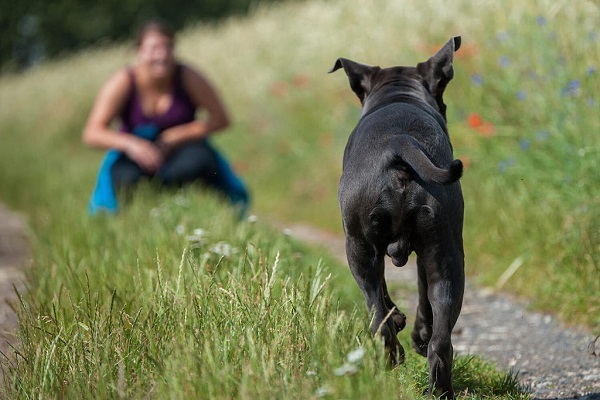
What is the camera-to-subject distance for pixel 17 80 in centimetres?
2188

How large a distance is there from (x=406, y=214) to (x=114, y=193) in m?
4.20

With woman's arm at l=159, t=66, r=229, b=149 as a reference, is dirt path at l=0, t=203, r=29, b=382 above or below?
below

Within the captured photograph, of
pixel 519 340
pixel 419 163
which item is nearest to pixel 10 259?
pixel 519 340

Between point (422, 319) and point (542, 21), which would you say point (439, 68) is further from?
point (542, 21)

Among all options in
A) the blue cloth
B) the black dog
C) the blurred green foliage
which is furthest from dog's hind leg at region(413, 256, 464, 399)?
the blurred green foliage

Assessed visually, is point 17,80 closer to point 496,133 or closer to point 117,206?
point 117,206

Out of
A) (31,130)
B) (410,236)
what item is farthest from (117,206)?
(31,130)

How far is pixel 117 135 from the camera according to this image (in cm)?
632

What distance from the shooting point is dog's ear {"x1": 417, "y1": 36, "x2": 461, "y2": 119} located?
3.02 metres

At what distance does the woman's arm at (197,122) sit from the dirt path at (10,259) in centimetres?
145

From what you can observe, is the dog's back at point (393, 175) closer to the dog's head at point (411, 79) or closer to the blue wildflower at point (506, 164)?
the dog's head at point (411, 79)

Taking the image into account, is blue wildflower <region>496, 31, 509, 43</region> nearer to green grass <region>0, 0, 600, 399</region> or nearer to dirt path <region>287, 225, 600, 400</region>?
green grass <region>0, 0, 600, 399</region>

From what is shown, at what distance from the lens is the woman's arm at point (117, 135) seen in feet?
20.5

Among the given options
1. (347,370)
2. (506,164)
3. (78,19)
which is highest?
(78,19)
